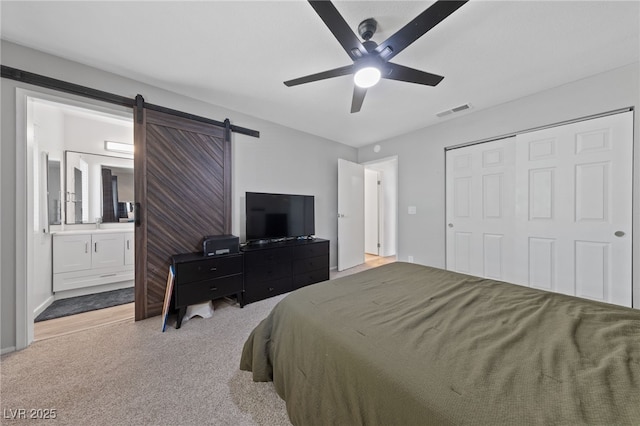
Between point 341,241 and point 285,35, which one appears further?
point 341,241

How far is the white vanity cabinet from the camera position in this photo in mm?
2832

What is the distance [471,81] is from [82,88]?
386 cm

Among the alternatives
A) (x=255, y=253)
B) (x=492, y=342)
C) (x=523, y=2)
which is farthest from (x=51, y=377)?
(x=523, y=2)

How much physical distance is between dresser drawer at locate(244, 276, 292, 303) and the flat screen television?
0.63 metres

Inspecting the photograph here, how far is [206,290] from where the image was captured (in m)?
2.35

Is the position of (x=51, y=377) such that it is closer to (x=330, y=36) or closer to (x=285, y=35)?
(x=285, y=35)

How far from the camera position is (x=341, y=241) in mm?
4141

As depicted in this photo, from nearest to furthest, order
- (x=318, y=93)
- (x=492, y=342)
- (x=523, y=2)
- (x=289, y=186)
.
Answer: (x=492, y=342) < (x=523, y=2) < (x=318, y=93) < (x=289, y=186)

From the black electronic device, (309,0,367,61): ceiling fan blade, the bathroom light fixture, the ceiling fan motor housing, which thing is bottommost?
the black electronic device

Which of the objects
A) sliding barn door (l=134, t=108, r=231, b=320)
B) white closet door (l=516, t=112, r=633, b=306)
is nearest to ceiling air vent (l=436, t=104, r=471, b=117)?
white closet door (l=516, t=112, r=633, b=306)

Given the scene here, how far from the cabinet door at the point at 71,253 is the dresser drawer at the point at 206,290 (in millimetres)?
1982

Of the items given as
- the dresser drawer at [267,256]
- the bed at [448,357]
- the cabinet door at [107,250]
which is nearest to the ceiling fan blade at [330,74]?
the bed at [448,357]

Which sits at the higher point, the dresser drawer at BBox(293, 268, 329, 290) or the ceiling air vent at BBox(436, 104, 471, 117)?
the ceiling air vent at BBox(436, 104, 471, 117)

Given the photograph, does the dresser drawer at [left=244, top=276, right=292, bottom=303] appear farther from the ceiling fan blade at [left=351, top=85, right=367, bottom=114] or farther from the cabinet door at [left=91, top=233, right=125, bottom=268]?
the ceiling fan blade at [left=351, top=85, right=367, bottom=114]
